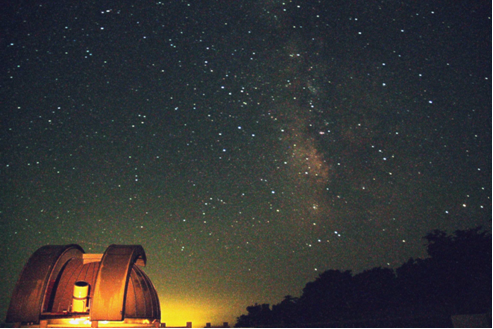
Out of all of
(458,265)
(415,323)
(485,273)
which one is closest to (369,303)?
(458,265)

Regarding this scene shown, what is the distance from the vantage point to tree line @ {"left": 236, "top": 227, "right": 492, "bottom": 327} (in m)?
17.9

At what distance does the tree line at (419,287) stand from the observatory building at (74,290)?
10.4 metres

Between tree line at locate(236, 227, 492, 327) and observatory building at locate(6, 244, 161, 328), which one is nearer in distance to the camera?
observatory building at locate(6, 244, 161, 328)

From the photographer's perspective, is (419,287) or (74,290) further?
(419,287)

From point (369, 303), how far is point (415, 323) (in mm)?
15980

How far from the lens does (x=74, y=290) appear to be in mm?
6656

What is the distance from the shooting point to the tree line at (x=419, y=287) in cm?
1792

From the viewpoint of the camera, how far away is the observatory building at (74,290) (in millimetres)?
5781

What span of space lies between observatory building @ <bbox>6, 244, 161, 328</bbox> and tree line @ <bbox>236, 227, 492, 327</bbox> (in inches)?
410

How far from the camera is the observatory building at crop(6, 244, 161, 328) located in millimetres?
5781

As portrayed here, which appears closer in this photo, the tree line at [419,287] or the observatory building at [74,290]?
the observatory building at [74,290]

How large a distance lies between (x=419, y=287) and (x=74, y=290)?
64.6 ft

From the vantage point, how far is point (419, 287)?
68.3 feet

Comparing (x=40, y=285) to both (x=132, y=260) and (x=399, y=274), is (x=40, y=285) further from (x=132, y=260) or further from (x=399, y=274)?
(x=399, y=274)
